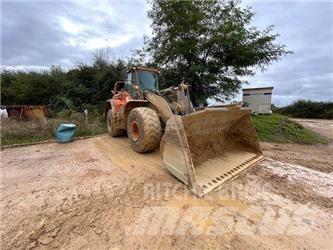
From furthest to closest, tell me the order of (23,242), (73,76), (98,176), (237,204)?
(73,76) < (98,176) < (237,204) < (23,242)

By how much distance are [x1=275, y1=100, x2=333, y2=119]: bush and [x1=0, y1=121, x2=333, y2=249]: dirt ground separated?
21065 millimetres

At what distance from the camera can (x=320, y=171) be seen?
4.14 metres

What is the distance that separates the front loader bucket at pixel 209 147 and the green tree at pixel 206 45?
556 centimetres

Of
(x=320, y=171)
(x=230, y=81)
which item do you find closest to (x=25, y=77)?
(x=230, y=81)

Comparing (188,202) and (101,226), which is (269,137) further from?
(101,226)

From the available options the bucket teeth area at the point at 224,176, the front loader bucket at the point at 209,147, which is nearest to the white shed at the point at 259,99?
the front loader bucket at the point at 209,147

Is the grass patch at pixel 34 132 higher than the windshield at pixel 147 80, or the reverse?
the windshield at pixel 147 80

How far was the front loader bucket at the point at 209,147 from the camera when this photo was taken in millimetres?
3205

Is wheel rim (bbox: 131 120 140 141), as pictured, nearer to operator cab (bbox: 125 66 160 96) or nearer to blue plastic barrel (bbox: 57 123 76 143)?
operator cab (bbox: 125 66 160 96)

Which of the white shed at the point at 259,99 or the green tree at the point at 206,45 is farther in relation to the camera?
the white shed at the point at 259,99

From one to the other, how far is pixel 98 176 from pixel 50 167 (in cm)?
121

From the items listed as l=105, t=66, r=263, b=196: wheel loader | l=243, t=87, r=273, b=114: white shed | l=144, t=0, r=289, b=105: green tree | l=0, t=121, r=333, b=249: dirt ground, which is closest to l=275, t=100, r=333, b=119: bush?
l=243, t=87, r=273, b=114: white shed

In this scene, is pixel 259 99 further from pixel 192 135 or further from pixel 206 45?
pixel 192 135

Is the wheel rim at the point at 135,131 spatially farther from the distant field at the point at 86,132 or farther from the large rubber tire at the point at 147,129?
the distant field at the point at 86,132
